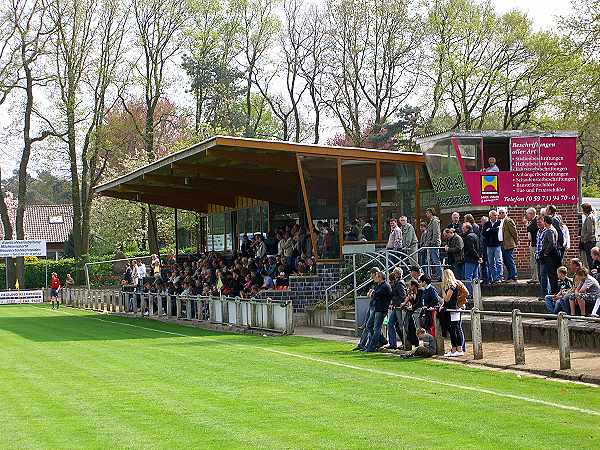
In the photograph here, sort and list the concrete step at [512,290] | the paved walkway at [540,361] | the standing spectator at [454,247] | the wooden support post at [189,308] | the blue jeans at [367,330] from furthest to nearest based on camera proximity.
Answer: the wooden support post at [189,308] < the concrete step at [512,290] < the standing spectator at [454,247] < the blue jeans at [367,330] < the paved walkway at [540,361]

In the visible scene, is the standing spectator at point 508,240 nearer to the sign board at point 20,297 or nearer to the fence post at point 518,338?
the fence post at point 518,338

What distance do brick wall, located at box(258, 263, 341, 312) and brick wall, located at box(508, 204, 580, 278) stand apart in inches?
199

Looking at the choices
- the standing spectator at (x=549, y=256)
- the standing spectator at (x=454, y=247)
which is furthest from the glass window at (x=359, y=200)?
the standing spectator at (x=549, y=256)

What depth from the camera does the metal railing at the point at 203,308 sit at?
1021 inches

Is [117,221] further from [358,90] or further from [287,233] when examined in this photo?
[287,233]

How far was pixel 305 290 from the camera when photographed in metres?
29.2

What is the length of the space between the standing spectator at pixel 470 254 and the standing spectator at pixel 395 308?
10.6 feet

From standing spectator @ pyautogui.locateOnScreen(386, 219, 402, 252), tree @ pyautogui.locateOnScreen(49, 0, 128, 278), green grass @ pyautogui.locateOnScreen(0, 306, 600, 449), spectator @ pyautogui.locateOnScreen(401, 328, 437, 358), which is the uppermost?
tree @ pyautogui.locateOnScreen(49, 0, 128, 278)

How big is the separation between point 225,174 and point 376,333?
53.8 ft

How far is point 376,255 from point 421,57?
31.6 m

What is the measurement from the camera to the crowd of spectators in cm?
3048

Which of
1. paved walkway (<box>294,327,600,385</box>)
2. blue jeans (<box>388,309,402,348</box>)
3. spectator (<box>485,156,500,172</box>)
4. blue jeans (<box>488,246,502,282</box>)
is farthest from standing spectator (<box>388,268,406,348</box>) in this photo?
spectator (<box>485,156,500,172</box>)

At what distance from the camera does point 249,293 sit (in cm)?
3059

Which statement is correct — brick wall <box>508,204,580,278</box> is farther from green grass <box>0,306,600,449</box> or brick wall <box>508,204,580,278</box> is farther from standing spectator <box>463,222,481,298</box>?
green grass <box>0,306,600,449</box>
